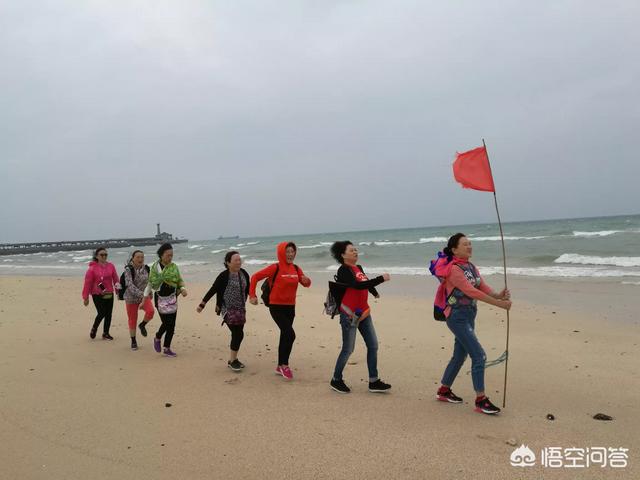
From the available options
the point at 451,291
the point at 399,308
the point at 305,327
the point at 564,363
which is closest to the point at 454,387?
the point at 451,291

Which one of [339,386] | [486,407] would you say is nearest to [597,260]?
[486,407]

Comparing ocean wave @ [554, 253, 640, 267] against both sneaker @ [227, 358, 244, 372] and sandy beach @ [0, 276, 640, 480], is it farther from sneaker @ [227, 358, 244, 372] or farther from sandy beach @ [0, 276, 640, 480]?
sneaker @ [227, 358, 244, 372]

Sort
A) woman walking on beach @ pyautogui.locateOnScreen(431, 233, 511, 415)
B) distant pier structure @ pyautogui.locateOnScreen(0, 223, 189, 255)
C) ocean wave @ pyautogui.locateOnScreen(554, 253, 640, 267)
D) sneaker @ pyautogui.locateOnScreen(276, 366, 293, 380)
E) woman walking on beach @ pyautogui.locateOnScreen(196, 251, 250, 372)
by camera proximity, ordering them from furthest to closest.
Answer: distant pier structure @ pyautogui.locateOnScreen(0, 223, 189, 255), ocean wave @ pyautogui.locateOnScreen(554, 253, 640, 267), woman walking on beach @ pyautogui.locateOnScreen(196, 251, 250, 372), sneaker @ pyautogui.locateOnScreen(276, 366, 293, 380), woman walking on beach @ pyautogui.locateOnScreen(431, 233, 511, 415)

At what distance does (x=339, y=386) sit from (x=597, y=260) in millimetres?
20116

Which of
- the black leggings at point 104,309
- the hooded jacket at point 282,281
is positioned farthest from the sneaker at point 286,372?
the black leggings at point 104,309

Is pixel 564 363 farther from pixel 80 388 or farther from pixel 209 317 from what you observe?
pixel 209 317

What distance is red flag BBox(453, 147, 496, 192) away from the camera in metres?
4.46

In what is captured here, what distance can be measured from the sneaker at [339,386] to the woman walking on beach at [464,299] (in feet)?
4.05

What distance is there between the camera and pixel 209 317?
9602mm

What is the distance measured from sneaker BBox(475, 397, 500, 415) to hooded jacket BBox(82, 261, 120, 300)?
5976 mm

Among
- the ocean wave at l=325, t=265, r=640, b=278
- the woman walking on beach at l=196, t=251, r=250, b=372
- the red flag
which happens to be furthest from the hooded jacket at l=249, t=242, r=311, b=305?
the ocean wave at l=325, t=265, r=640, b=278

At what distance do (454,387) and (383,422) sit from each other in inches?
52.6

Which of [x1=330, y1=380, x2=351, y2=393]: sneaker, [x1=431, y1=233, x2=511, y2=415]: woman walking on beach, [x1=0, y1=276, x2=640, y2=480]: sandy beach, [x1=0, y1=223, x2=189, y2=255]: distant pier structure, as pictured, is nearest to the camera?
[x1=0, y1=276, x2=640, y2=480]: sandy beach

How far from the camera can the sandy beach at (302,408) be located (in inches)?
129
